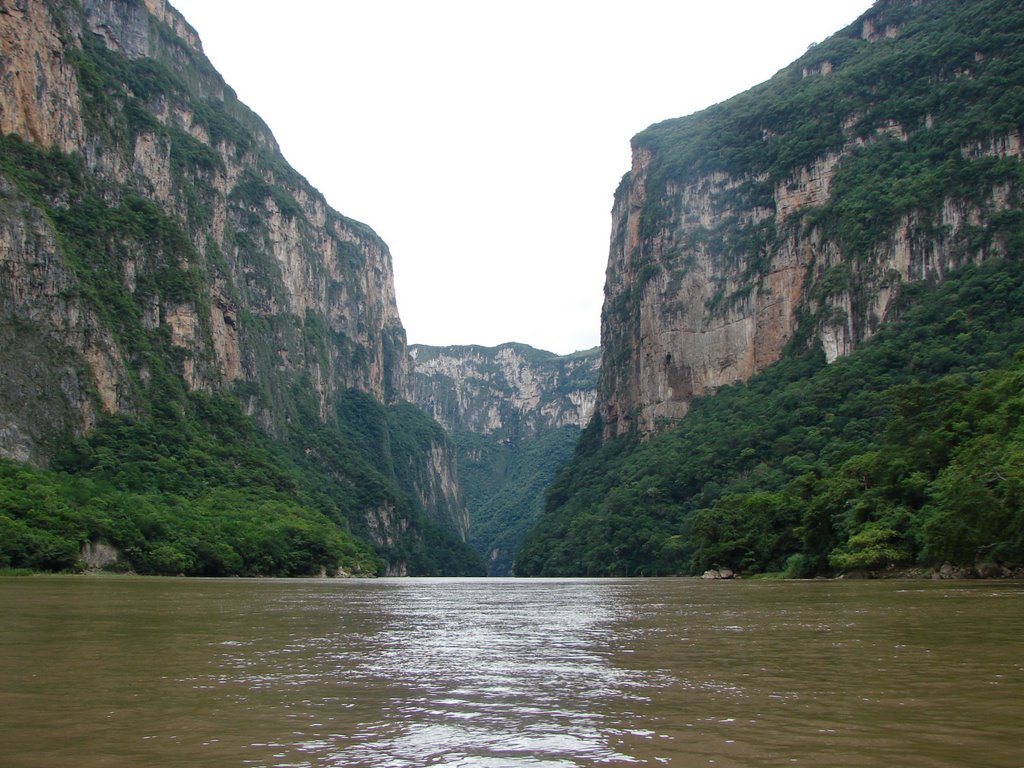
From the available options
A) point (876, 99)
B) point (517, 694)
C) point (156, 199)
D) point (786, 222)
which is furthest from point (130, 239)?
point (517, 694)

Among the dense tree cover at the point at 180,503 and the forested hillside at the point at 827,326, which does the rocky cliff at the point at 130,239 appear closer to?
the dense tree cover at the point at 180,503

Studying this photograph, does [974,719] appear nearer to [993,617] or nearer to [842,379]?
[993,617]

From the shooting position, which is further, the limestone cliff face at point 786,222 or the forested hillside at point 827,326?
the limestone cliff face at point 786,222

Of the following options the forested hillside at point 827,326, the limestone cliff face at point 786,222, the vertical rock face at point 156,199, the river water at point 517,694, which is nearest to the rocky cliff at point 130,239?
A: the vertical rock face at point 156,199

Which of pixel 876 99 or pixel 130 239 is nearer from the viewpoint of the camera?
pixel 130 239

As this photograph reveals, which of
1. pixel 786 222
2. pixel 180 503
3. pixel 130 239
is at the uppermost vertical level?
pixel 786 222

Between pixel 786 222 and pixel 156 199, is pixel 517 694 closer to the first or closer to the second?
pixel 786 222
